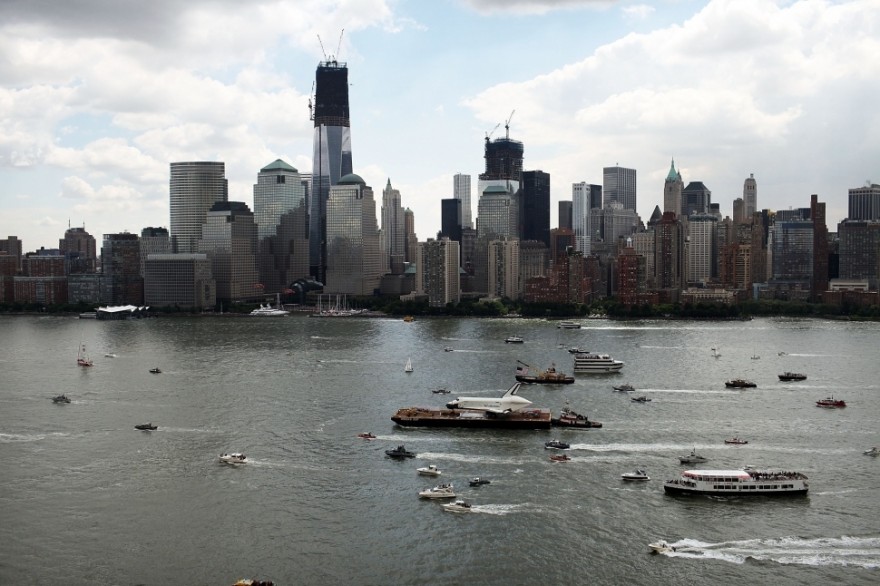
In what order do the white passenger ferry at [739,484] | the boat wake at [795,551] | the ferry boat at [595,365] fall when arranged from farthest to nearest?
the ferry boat at [595,365] → the white passenger ferry at [739,484] → the boat wake at [795,551]

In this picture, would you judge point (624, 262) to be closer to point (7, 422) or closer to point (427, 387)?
point (427, 387)

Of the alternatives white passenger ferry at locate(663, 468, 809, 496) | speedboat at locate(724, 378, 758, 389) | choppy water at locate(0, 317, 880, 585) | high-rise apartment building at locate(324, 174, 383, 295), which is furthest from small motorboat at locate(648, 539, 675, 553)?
high-rise apartment building at locate(324, 174, 383, 295)

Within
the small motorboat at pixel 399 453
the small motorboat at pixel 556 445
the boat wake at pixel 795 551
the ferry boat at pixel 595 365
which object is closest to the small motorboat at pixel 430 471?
the small motorboat at pixel 399 453

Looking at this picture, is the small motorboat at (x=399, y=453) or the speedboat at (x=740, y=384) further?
the speedboat at (x=740, y=384)

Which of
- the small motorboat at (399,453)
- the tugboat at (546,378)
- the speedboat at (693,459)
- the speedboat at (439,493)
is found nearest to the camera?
the speedboat at (439,493)

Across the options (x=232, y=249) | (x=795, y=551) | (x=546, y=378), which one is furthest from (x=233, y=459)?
(x=232, y=249)

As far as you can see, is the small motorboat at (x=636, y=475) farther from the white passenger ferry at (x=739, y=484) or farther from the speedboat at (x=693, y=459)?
the speedboat at (x=693, y=459)
